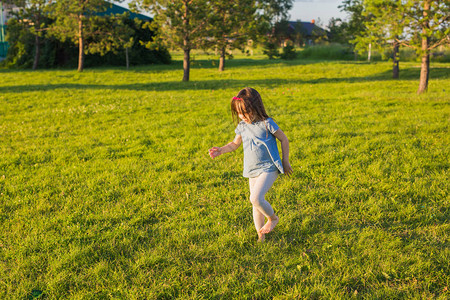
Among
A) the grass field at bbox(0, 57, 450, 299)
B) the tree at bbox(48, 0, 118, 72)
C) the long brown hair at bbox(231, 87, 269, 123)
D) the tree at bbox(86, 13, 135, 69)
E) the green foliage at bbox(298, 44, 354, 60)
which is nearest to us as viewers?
the grass field at bbox(0, 57, 450, 299)

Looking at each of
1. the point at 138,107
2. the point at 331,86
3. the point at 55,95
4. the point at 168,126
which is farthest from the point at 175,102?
the point at 331,86

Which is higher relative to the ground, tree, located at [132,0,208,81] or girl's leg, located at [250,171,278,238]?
tree, located at [132,0,208,81]

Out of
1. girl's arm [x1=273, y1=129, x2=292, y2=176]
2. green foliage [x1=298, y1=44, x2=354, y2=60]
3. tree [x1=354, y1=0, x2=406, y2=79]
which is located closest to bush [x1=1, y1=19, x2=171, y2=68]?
tree [x1=354, y1=0, x2=406, y2=79]

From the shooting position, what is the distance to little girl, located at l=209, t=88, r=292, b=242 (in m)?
3.83

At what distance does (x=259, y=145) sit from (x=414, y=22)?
13.7m

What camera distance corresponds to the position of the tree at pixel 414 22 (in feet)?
43.9

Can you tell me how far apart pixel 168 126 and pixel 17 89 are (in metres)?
12.0

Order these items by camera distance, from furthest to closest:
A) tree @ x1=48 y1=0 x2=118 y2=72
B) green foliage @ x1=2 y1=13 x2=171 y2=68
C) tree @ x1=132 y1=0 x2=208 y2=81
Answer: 1. green foliage @ x1=2 y1=13 x2=171 y2=68
2. tree @ x1=48 y1=0 x2=118 y2=72
3. tree @ x1=132 y1=0 x2=208 y2=81

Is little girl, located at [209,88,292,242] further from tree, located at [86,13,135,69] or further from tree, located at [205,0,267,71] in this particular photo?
tree, located at [86,13,135,69]

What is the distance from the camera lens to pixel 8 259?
152 inches

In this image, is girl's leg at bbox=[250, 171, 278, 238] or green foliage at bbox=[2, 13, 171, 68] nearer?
girl's leg at bbox=[250, 171, 278, 238]

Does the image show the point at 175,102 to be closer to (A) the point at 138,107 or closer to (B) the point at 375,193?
(A) the point at 138,107

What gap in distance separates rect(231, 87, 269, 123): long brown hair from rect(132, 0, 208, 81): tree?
56.0ft

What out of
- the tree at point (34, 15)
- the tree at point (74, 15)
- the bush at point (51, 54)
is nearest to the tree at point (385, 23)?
the tree at point (74, 15)
